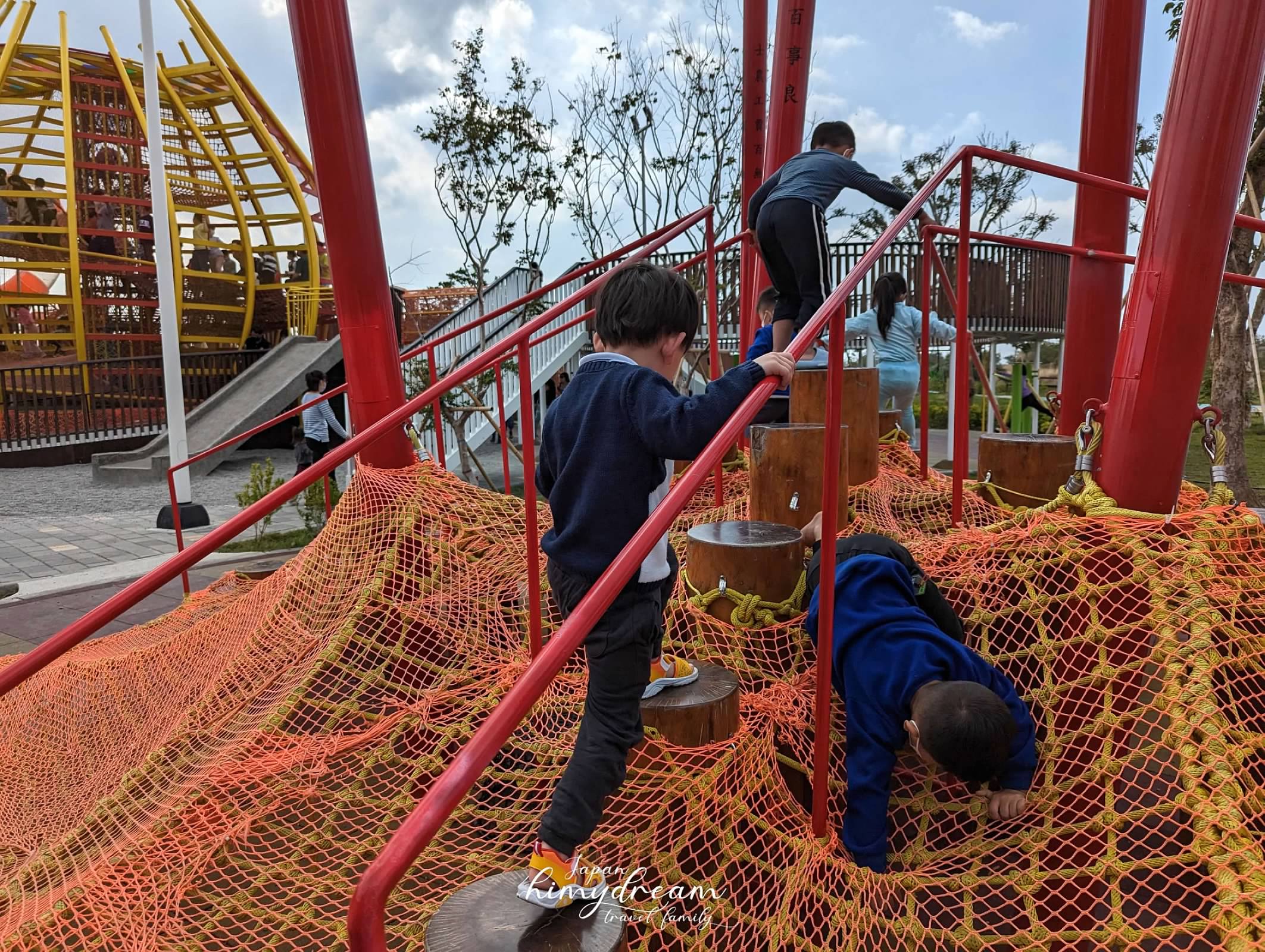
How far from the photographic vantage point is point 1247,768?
6.17ft

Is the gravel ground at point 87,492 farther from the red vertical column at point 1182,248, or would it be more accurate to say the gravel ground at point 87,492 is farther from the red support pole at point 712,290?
the red vertical column at point 1182,248

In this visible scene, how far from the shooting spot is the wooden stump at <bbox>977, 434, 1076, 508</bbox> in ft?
11.6

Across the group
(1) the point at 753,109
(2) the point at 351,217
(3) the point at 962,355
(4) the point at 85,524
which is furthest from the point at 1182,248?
(4) the point at 85,524

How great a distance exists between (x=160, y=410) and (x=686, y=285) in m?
15.8

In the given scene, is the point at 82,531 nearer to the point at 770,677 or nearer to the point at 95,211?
the point at 770,677

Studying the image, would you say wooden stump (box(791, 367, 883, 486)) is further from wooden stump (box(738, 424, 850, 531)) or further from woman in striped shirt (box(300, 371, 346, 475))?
woman in striped shirt (box(300, 371, 346, 475))

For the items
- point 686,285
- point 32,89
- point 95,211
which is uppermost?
point 32,89

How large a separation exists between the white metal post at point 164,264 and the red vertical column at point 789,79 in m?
6.52

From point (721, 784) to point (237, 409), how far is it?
14.8 meters

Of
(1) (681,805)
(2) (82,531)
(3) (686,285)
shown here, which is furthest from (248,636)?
(2) (82,531)

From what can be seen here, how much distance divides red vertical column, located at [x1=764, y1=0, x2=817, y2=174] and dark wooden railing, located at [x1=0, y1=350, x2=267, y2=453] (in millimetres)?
12130

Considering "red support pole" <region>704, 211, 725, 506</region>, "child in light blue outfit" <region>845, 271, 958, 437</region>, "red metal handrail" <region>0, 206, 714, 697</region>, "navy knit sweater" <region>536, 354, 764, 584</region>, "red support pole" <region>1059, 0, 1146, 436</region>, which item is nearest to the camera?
"red metal handrail" <region>0, 206, 714, 697</region>

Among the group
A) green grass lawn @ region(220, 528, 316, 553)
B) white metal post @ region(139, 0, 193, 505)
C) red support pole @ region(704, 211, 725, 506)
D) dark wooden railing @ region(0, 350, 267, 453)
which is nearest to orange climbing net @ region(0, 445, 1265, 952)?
red support pole @ region(704, 211, 725, 506)

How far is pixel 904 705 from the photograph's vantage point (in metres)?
2.10
